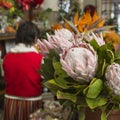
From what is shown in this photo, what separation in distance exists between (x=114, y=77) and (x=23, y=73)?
6.50ft

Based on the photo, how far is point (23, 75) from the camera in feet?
9.12

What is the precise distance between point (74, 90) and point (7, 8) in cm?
326

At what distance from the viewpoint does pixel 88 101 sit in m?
0.90

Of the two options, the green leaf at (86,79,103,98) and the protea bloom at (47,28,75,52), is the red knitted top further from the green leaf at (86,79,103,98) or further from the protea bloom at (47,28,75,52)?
the green leaf at (86,79,103,98)

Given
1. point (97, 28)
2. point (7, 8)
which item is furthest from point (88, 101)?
point (7, 8)

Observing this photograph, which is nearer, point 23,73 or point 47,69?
point 47,69

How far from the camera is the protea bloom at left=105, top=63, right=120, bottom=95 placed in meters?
0.84

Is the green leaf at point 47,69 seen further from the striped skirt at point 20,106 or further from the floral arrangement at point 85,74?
the striped skirt at point 20,106

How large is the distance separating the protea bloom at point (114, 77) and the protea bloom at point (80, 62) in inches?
1.5

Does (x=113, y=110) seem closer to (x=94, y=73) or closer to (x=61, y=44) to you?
(x=94, y=73)

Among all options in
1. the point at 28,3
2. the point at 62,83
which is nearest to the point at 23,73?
the point at 28,3

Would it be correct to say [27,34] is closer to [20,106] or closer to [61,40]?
[20,106]

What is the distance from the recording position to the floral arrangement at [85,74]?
855 mm

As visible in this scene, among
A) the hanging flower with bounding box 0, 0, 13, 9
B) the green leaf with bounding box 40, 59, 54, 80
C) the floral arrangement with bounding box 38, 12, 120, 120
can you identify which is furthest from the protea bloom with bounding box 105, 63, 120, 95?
the hanging flower with bounding box 0, 0, 13, 9
